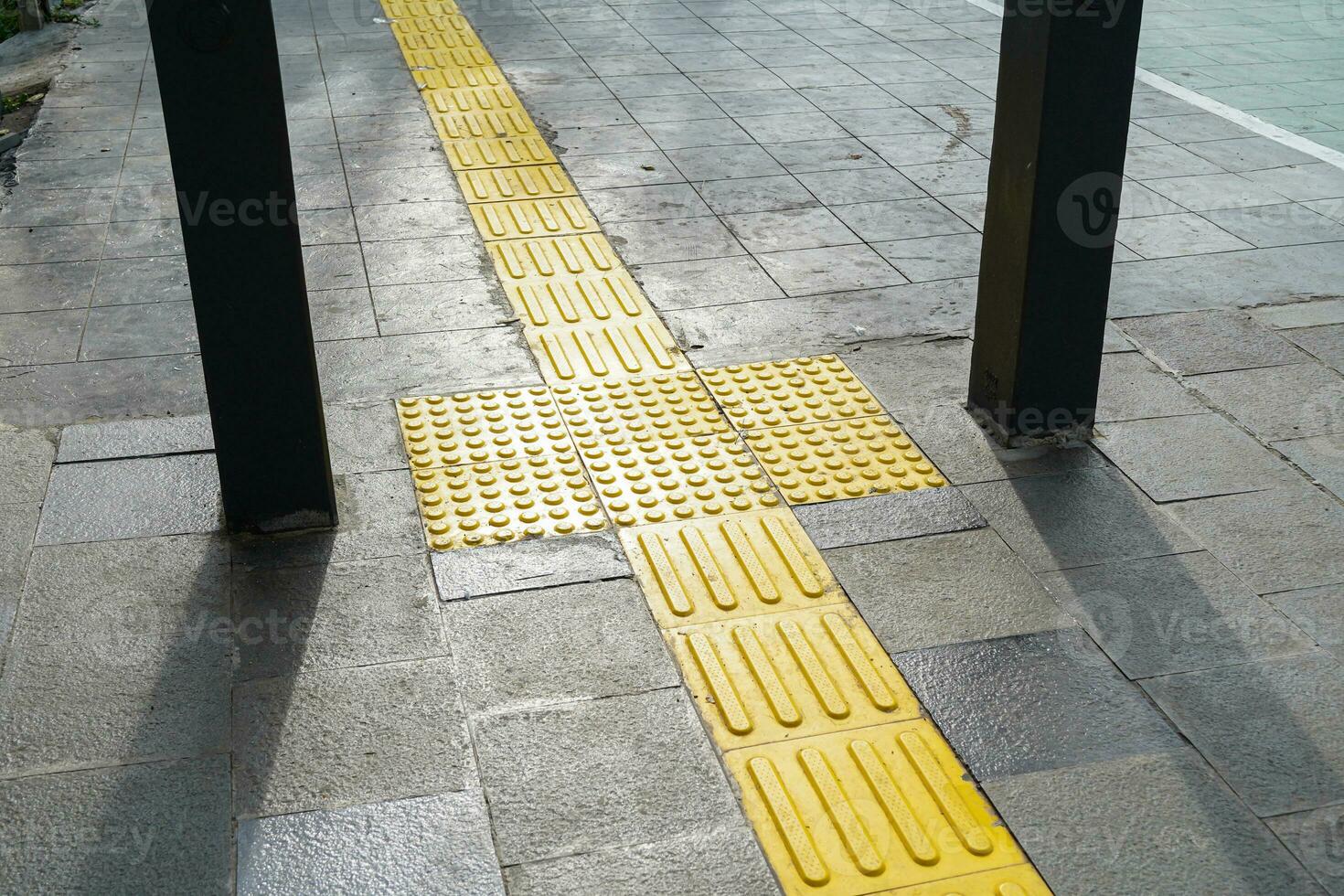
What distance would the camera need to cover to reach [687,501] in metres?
4.58

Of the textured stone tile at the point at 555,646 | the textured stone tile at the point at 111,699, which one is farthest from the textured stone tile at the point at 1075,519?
the textured stone tile at the point at 111,699

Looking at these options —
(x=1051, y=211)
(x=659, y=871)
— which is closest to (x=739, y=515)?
(x=1051, y=211)

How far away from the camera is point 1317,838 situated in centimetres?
309

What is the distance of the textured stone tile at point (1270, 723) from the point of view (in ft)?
10.7

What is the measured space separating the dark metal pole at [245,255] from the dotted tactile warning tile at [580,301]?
1862 mm

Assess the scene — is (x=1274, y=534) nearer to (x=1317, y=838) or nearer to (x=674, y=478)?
(x=1317, y=838)

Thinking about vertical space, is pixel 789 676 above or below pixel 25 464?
below

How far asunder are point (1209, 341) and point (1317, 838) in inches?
121

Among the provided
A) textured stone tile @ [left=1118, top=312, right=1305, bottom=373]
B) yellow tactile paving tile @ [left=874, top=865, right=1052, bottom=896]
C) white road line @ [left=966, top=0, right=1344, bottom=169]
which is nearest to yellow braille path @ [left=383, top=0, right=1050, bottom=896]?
yellow tactile paving tile @ [left=874, top=865, right=1052, bottom=896]

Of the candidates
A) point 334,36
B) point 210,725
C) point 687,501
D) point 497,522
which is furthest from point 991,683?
point 334,36

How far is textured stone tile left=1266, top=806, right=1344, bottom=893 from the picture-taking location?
299 centimetres

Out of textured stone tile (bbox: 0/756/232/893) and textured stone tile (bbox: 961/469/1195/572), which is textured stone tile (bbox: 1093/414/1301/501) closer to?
textured stone tile (bbox: 961/469/1195/572)

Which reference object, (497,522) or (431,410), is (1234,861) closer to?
(497,522)

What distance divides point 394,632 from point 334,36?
8.21 m
